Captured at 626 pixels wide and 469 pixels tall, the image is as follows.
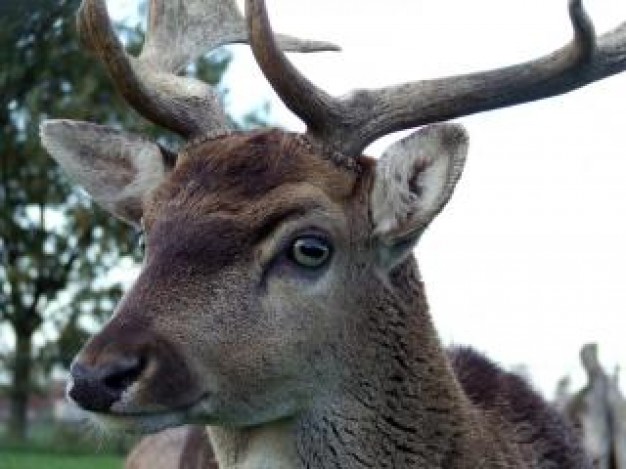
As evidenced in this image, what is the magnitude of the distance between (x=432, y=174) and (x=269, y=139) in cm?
66

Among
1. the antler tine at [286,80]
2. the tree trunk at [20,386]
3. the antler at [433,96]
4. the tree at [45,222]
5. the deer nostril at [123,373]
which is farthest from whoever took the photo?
the tree trunk at [20,386]

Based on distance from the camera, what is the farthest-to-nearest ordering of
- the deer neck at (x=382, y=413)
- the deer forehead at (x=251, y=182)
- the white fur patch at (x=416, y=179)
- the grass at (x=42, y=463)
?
the grass at (x=42, y=463) → the white fur patch at (x=416, y=179) → the deer neck at (x=382, y=413) → the deer forehead at (x=251, y=182)

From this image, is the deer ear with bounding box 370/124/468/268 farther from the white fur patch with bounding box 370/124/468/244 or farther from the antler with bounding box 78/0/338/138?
the antler with bounding box 78/0/338/138

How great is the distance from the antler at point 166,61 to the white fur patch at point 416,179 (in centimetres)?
104

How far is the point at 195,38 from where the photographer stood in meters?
7.55

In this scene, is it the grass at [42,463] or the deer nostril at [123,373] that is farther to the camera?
the grass at [42,463]

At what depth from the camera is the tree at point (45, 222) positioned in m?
23.4

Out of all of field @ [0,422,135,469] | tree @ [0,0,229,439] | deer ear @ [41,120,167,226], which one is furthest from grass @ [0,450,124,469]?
deer ear @ [41,120,167,226]

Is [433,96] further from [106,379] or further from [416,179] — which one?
[106,379]

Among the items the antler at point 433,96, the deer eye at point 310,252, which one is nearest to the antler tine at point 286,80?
the antler at point 433,96

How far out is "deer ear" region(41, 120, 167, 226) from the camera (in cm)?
606

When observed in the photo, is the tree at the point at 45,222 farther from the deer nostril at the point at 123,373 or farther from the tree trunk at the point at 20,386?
the deer nostril at the point at 123,373

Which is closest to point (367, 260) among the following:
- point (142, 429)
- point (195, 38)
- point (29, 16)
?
point (142, 429)

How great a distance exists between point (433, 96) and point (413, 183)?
578 mm
